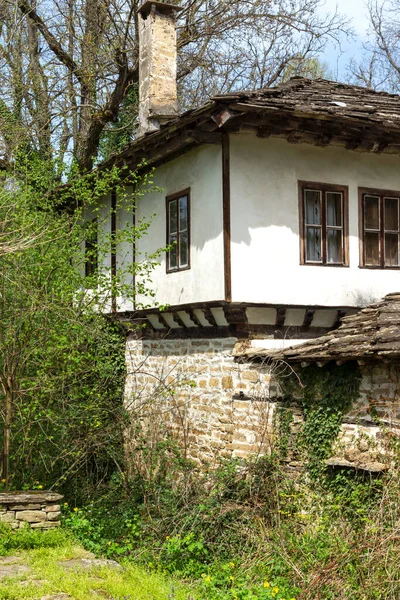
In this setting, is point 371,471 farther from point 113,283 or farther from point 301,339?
point 113,283

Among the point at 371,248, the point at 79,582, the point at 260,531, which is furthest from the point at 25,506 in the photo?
the point at 371,248

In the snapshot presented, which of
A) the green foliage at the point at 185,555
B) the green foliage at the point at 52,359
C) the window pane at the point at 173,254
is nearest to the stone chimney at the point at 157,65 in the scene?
the window pane at the point at 173,254

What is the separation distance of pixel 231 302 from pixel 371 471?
3084mm

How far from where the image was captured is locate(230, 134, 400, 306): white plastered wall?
9688mm

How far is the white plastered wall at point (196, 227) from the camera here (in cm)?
975

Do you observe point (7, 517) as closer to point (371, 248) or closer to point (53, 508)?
point (53, 508)

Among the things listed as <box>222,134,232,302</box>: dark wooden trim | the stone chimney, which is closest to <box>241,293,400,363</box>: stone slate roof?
<box>222,134,232,302</box>: dark wooden trim

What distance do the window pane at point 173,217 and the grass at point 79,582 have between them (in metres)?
5.10

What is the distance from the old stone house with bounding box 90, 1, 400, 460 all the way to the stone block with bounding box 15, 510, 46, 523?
241 centimetres

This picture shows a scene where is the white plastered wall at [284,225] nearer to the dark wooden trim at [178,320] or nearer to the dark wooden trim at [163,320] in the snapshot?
the dark wooden trim at [178,320]

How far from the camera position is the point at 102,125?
16875 millimetres

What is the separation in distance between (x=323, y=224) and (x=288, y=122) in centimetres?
161

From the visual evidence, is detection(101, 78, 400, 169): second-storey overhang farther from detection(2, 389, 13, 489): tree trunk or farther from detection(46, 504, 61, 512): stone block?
detection(46, 504, 61, 512): stone block

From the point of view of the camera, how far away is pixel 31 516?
8.22 m
